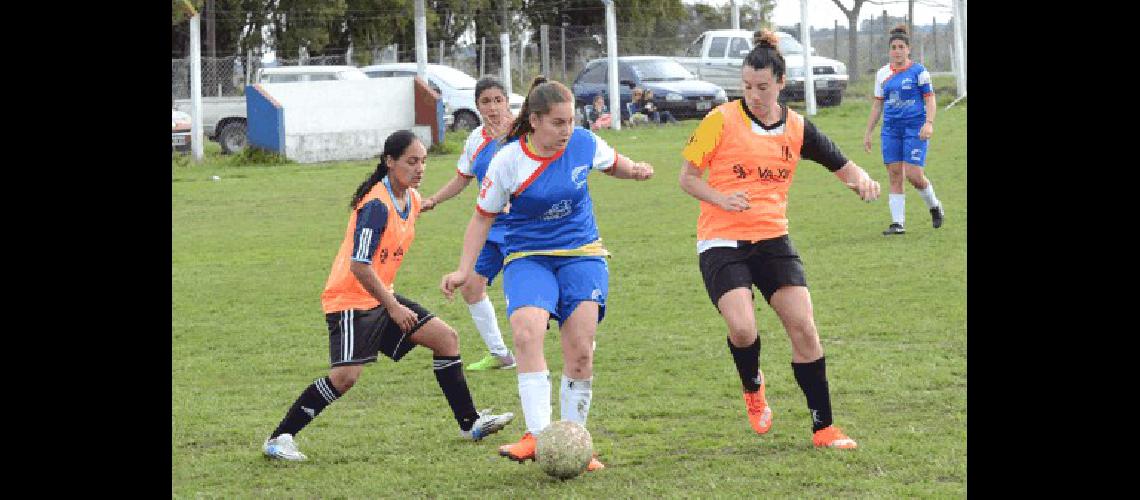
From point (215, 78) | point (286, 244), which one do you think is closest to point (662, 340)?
point (286, 244)

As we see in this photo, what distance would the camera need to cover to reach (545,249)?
6504 mm

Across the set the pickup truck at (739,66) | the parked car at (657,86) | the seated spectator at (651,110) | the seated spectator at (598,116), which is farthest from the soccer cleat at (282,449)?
the pickup truck at (739,66)

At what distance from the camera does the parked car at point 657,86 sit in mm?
29969

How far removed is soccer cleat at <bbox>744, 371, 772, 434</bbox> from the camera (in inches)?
269

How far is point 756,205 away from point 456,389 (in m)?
1.65

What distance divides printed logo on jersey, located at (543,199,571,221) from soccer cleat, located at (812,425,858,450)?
4.91ft

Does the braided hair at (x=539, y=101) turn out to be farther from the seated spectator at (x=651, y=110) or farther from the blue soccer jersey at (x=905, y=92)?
the seated spectator at (x=651, y=110)

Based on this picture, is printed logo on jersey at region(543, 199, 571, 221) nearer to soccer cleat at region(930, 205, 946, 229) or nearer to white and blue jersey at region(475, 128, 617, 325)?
white and blue jersey at region(475, 128, 617, 325)

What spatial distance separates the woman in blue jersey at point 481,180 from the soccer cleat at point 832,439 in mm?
1965

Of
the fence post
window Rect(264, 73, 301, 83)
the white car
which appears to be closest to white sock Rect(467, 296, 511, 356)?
the white car
